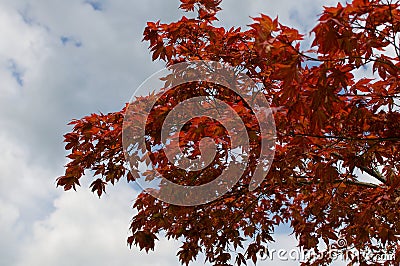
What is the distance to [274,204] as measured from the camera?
6391mm

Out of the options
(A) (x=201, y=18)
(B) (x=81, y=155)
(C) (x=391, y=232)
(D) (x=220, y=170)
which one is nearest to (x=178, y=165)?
(D) (x=220, y=170)

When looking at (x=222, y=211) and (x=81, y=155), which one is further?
(x=222, y=211)

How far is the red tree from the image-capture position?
2.93 meters

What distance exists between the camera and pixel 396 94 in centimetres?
338

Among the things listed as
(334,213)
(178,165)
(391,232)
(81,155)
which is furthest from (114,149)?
(391,232)

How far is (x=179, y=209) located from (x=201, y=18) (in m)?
2.15

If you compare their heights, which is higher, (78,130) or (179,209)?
(78,130)

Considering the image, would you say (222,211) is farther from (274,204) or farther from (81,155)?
(81,155)

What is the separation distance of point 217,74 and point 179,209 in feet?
5.21

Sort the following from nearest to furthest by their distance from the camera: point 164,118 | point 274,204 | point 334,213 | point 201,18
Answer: point 164,118 < point 201,18 < point 334,213 < point 274,204

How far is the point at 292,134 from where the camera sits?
12.1 ft

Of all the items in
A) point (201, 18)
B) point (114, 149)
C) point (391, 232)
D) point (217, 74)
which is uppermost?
point (201, 18)

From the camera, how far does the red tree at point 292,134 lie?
Result: 293cm

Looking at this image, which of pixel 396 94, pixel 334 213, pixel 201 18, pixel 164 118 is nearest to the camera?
pixel 396 94
